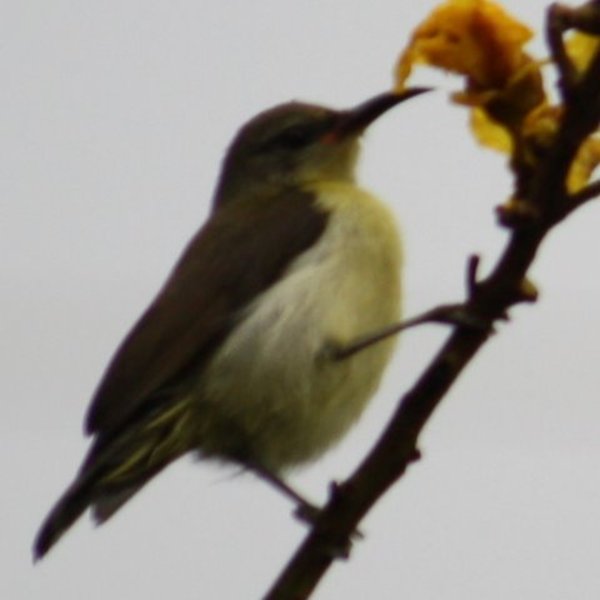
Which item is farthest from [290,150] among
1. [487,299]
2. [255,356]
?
[487,299]

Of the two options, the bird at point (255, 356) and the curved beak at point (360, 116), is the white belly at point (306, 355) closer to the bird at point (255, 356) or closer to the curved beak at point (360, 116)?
the bird at point (255, 356)

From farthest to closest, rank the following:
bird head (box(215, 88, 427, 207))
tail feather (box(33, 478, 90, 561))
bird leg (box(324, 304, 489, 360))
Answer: bird head (box(215, 88, 427, 207)) < tail feather (box(33, 478, 90, 561)) < bird leg (box(324, 304, 489, 360))

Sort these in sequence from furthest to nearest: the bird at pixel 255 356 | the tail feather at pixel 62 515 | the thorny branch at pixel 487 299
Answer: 1. the bird at pixel 255 356
2. the tail feather at pixel 62 515
3. the thorny branch at pixel 487 299

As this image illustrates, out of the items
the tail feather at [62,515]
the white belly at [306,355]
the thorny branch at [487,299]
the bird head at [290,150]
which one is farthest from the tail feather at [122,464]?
the bird head at [290,150]

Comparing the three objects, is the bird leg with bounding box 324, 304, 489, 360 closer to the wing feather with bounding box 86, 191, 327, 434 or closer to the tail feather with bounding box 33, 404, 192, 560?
the wing feather with bounding box 86, 191, 327, 434

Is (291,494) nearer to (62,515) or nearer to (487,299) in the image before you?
(62,515)

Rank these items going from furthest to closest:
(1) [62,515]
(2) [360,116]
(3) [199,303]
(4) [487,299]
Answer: (2) [360,116] < (3) [199,303] < (1) [62,515] < (4) [487,299]

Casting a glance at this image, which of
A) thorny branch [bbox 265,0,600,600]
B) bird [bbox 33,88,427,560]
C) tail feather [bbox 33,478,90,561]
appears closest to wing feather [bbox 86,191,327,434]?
bird [bbox 33,88,427,560]
